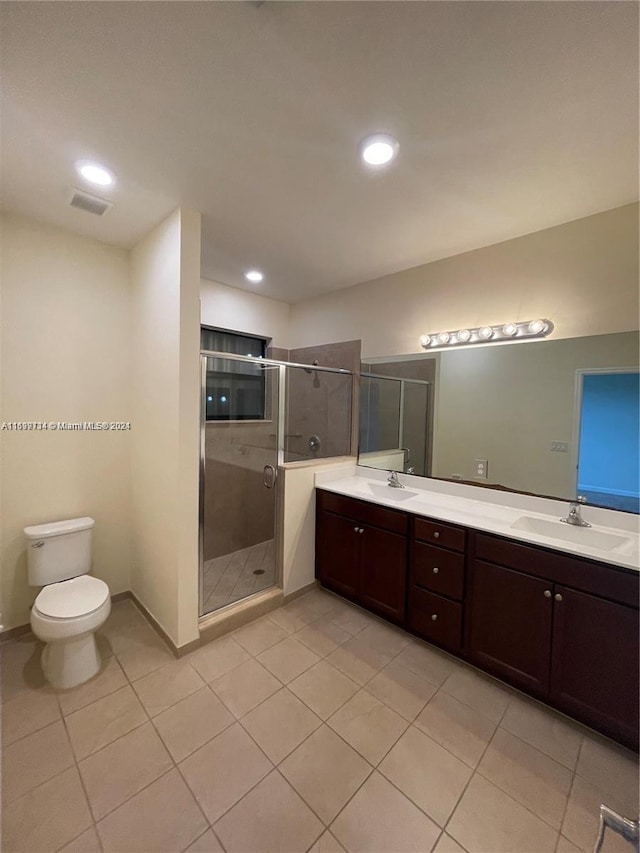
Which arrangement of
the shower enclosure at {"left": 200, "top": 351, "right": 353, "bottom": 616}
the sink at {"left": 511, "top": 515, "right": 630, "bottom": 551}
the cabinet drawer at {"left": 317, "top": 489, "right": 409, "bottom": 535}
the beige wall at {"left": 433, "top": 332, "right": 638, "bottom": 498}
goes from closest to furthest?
the sink at {"left": 511, "top": 515, "right": 630, "bottom": 551}
the beige wall at {"left": 433, "top": 332, "right": 638, "bottom": 498}
the cabinet drawer at {"left": 317, "top": 489, "right": 409, "bottom": 535}
the shower enclosure at {"left": 200, "top": 351, "right": 353, "bottom": 616}

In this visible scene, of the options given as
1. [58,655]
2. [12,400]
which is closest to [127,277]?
[12,400]

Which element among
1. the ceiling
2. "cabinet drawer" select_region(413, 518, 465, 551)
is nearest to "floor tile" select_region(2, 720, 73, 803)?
"cabinet drawer" select_region(413, 518, 465, 551)

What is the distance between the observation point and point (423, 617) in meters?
2.08

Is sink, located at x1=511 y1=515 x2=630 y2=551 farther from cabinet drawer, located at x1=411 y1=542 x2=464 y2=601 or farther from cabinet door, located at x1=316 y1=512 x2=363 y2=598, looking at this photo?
cabinet door, located at x1=316 y1=512 x2=363 y2=598

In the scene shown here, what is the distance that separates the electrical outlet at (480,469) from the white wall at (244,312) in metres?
2.27

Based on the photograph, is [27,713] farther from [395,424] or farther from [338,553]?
[395,424]

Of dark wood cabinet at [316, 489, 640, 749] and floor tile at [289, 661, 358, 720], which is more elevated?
dark wood cabinet at [316, 489, 640, 749]

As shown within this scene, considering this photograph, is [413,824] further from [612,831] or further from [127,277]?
[127,277]

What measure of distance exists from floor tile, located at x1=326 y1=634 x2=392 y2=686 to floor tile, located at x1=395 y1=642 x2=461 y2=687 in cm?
11

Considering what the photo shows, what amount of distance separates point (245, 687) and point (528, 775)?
131 centimetres

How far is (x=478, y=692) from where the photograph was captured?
1.77 meters

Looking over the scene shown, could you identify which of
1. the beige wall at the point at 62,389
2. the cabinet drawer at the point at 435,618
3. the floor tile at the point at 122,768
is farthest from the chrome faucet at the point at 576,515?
the beige wall at the point at 62,389

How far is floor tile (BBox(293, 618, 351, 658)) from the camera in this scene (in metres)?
2.08

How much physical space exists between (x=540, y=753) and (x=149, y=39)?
3025 mm
